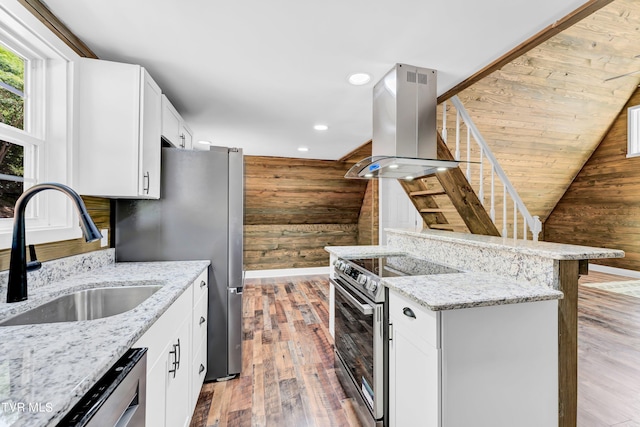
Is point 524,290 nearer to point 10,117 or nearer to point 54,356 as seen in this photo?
point 54,356

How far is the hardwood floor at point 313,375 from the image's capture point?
1.74m

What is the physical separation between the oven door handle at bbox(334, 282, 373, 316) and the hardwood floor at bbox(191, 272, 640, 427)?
2.26ft

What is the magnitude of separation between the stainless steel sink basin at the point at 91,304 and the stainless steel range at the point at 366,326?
3.82 feet

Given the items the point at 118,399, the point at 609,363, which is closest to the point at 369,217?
the point at 609,363

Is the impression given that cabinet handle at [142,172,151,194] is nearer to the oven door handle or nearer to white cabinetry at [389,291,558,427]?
the oven door handle

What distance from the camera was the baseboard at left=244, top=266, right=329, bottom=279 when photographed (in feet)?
17.5

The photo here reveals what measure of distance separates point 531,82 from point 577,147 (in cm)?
240

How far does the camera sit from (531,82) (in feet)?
10.3

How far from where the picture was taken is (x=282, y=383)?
2078mm

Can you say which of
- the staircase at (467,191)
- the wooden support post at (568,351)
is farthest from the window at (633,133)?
the wooden support post at (568,351)

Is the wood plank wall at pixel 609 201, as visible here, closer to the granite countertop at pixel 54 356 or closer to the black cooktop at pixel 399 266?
the black cooktop at pixel 399 266

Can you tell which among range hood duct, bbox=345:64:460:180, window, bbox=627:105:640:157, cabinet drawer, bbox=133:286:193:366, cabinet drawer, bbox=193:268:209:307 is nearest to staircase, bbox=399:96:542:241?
range hood duct, bbox=345:64:460:180

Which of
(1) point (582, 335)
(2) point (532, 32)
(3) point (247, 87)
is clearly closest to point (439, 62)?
(2) point (532, 32)

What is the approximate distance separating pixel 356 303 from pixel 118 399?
1.25 metres
